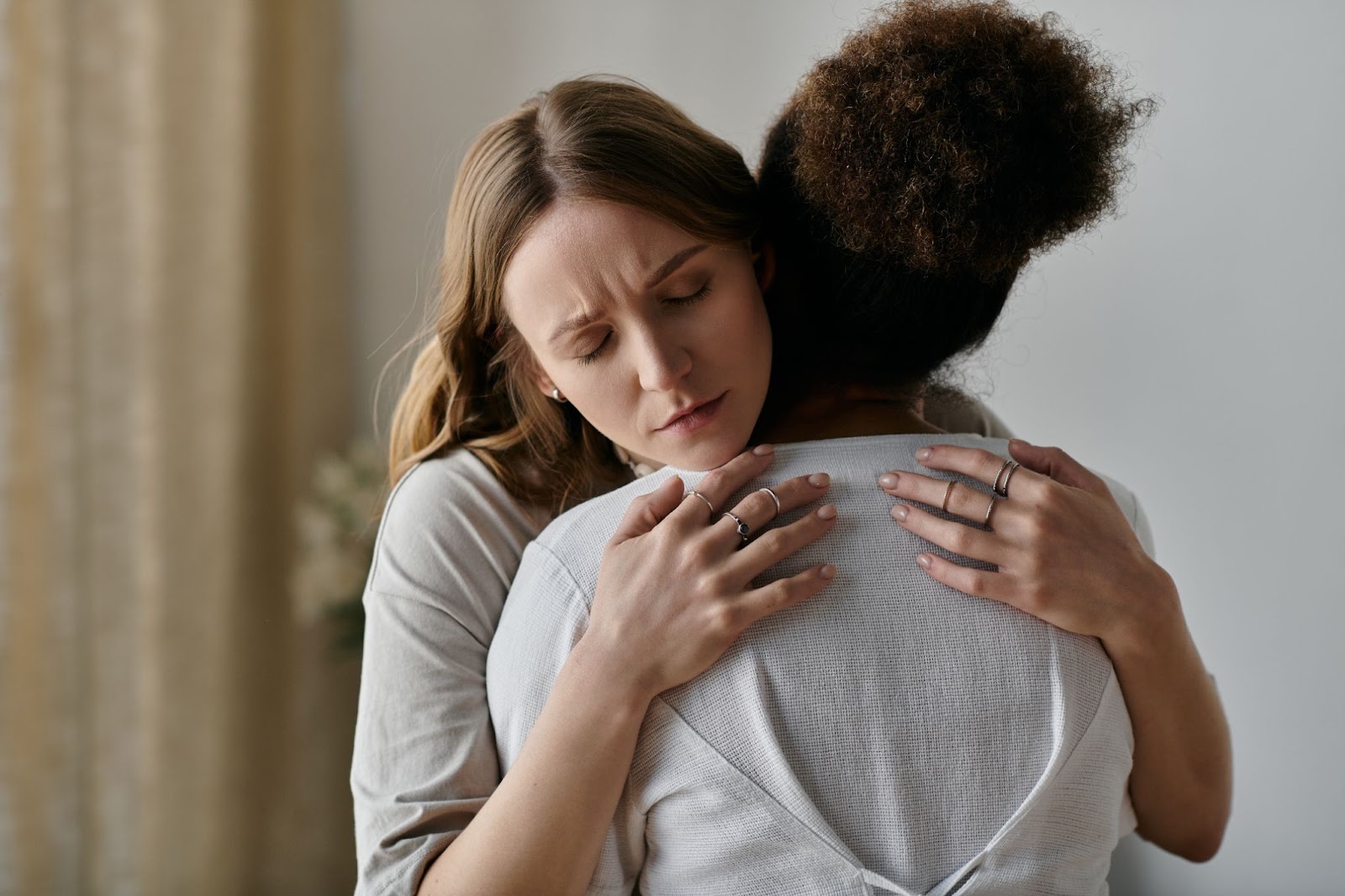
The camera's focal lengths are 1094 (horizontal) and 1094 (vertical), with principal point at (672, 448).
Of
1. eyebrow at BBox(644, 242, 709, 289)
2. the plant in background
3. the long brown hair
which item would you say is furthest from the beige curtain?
eyebrow at BBox(644, 242, 709, 289)

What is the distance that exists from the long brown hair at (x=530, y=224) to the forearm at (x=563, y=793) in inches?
16.9

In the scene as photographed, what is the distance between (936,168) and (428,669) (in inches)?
27.0

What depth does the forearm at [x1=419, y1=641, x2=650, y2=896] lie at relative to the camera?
35.2 inches

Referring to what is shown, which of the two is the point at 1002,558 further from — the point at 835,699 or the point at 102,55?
the point at 102,55

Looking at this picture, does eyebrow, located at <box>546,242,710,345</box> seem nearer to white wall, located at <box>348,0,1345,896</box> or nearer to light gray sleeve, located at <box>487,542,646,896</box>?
light gray sleeve, located at <box>487,542,646,896</box>

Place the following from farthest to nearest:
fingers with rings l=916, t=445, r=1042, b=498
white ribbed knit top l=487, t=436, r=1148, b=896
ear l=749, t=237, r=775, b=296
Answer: ear l=749, t=237, r=775, b=296 < fingers with rings l=916, t=445, r=1042, b=498 < white ribbed knit top l=487, t=436, r=1148, b=896

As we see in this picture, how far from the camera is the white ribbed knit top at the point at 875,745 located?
84cm

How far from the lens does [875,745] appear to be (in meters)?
0.84

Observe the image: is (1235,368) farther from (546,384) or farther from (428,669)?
(428,669)

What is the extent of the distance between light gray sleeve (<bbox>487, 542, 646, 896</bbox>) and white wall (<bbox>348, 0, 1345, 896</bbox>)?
1235mm

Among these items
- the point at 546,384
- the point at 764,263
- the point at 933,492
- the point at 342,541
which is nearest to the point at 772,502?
the point at 933,492

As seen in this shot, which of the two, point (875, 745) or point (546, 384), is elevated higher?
point (546, 384)

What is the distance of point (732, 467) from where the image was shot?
96 centimetres

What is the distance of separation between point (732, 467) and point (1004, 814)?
0.36 metres
